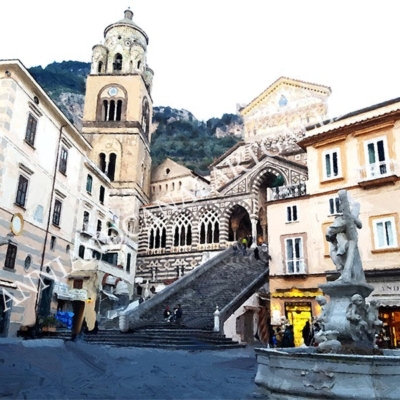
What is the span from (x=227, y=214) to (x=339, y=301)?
26595 millimetres

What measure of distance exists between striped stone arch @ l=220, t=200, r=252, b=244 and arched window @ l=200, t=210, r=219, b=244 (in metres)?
0.82

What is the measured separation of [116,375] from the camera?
7824 millimetres

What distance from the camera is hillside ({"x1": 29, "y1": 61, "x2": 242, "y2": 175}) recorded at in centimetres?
7569

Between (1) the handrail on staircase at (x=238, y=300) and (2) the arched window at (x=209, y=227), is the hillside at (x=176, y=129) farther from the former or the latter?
(1) the handrail on staircase at (x=238, y=300)

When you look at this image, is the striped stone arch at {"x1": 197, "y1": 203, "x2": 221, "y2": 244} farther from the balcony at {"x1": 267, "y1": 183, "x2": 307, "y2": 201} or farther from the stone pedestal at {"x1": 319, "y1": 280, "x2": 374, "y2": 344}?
the stone pedestal at {"x1": 319, "y1": 280, "x2": 374, "y2": 344}

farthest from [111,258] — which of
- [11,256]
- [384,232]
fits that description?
[384,232]

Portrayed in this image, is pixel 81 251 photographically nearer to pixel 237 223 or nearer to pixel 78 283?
pixel 78 283

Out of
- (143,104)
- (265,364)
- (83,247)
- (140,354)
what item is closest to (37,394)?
(265,364)

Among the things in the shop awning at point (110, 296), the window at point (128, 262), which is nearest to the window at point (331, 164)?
the shop awning at point (110, 296)

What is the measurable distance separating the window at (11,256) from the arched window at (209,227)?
1861 centimetres

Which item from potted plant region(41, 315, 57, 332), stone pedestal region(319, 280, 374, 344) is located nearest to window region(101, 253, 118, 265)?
potted plant region(41, 315, 57, 332)

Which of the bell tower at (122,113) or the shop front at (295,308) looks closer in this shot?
the shop front at (295,308)

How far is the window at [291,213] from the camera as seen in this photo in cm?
1981

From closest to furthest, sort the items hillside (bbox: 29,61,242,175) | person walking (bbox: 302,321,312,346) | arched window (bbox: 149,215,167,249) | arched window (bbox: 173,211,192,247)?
person walking (bbox: 302,321,312,346)
arched window (bbox: 173,211,192,247)
arched window (bbox: 149,215,167,249)
hillside (bbox: 29,61,242,175)
